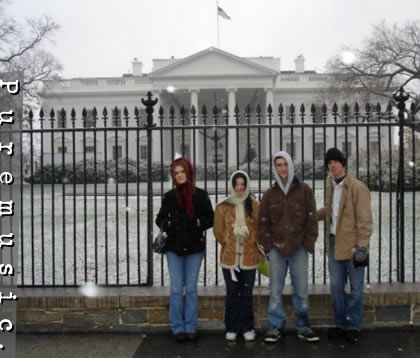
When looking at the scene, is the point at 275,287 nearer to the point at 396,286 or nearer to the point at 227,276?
the point at 227,276

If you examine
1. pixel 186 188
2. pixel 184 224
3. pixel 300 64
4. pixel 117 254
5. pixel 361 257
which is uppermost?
pixel 300 64

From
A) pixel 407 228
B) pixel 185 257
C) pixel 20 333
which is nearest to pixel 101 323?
pixel 20 333

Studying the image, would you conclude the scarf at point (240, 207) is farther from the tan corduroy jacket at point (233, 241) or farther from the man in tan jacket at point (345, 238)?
the man in tan jacket at point (345, 238)

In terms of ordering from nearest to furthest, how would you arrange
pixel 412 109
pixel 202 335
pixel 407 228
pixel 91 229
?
pixel 202 335, pixel 412 109, pixel 407 228, pixel 91 229

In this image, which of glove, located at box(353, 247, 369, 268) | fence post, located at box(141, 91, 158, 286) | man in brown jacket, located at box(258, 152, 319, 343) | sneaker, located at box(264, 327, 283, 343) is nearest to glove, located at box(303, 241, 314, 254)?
man in brown jacket, located at box(258, 152, 319, 343)

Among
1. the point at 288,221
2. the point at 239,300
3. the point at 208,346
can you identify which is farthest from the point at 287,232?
the point at 208,346

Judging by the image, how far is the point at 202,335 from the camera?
4680mm

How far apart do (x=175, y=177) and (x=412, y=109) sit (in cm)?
259

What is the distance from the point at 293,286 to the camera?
441cm

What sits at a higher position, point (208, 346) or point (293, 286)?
point (293, 286)

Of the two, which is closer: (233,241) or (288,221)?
(288,221)

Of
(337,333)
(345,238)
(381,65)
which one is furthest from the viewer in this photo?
(381,65)

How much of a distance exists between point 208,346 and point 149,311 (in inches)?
28.3

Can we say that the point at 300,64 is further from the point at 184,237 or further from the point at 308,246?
the point at 184,237
